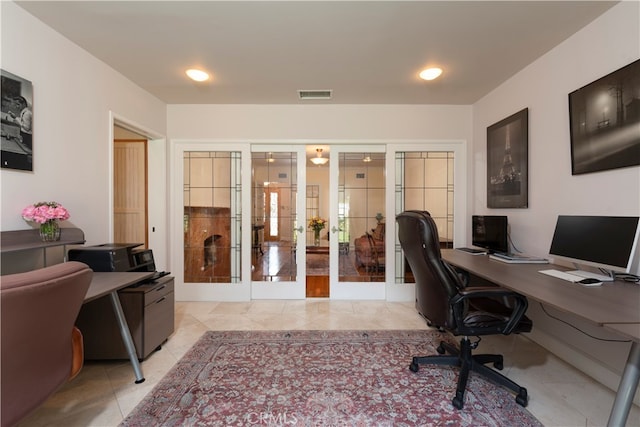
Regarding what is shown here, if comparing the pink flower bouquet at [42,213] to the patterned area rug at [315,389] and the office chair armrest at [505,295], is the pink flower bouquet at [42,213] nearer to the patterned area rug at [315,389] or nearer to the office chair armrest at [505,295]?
the patterned area rug at [315,389]

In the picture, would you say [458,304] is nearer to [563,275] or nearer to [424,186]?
[563,275]

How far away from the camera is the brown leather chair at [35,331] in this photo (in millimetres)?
879

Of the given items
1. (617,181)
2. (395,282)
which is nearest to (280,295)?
(395,282)

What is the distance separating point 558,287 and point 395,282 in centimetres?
204

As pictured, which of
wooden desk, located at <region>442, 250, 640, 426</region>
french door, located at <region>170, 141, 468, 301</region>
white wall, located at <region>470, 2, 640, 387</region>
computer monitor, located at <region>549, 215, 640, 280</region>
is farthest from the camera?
french door, located at <region>170, 141, 468, 301</region>

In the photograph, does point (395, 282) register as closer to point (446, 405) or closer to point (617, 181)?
point (446, 405)

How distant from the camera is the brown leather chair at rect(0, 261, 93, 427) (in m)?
0.88

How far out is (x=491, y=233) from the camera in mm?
2613

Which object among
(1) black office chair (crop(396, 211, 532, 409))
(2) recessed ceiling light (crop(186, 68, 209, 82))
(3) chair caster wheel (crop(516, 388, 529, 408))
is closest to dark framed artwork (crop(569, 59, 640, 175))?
(1) black office chair (crop(396, 211, 532, 409))

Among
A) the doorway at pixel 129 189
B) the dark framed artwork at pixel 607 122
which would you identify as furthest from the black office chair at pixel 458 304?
the doorway at pixel 129 189

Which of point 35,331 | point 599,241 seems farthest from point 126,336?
point 599,241

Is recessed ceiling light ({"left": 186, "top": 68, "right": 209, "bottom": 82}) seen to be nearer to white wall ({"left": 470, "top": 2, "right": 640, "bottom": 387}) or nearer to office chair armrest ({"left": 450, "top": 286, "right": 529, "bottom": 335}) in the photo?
office chair armrest ({"left": 450, "top": 286, "right": 529, "bottom": 335})

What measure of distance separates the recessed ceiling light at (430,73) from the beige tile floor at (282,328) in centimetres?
251

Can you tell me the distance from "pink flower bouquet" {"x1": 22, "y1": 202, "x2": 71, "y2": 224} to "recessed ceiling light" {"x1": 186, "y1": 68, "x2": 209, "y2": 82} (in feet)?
5.33
